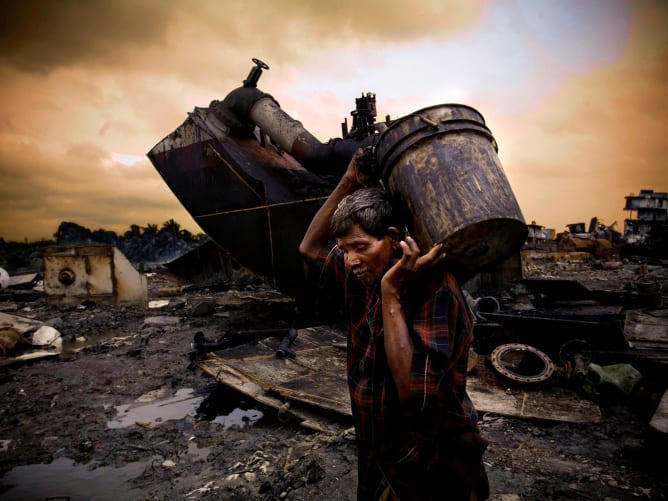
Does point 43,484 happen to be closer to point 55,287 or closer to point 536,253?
point 55,287

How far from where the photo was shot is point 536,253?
18078mm

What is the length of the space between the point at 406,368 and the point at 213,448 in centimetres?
265

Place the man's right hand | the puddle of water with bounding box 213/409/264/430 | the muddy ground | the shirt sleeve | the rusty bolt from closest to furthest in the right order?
1. the shirt sleeve
2. the man's right hand
3. the muddy ground
4. the puddle of water with bounding box 213/409/264/430
5. the rusty bolt

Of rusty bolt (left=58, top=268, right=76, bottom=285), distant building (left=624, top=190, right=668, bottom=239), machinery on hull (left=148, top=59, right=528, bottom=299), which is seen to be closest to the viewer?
machinery on hull (left=148, top=59, right=528, bottom=299)

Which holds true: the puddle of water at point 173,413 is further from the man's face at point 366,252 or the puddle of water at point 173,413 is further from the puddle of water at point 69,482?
the man's face at point 366,252

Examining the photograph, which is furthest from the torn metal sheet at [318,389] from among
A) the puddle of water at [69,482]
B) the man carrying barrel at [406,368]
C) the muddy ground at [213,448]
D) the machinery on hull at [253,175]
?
the man carrying barrel at [406,368]

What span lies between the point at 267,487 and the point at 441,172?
7.30 feet

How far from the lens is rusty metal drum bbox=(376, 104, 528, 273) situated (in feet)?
4.81

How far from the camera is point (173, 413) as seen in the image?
148 inches

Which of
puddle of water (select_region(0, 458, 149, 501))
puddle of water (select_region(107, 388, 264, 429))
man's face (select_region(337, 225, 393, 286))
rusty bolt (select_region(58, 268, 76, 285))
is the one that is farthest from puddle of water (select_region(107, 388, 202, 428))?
rusty bolt (select_region(58, 268, 76, 285))

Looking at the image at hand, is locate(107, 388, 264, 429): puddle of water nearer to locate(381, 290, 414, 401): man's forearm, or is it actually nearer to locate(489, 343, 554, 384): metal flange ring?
locate(489, 343, 554, 384): metal flange ring

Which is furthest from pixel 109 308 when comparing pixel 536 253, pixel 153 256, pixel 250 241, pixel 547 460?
pixel 536 253

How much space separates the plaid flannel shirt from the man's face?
106mm

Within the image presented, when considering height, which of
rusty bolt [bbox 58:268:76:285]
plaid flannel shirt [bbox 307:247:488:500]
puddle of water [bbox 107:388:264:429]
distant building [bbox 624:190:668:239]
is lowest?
puddle of water [bbox 107:388:264:429]
